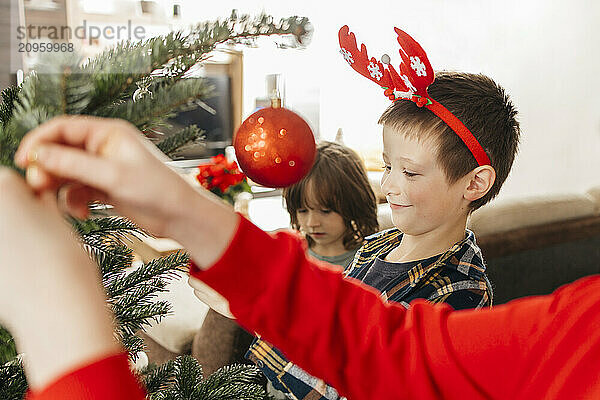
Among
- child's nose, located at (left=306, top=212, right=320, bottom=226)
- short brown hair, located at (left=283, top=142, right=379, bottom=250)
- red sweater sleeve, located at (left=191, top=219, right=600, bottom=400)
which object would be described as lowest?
child's nose, located at (left=306, top=212, right=320, bottom=226)

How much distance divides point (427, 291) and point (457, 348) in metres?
0.44

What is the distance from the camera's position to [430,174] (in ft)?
3.27

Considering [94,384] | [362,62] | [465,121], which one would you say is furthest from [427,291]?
[94,384]

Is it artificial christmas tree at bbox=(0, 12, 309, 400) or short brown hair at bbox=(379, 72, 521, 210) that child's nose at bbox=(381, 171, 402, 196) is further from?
artificial christmas tree at bbox=(0, 12, 309, 400)

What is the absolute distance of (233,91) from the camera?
6137 millimetres

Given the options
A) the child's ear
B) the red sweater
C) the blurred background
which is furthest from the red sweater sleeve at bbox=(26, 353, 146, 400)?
the blurred background

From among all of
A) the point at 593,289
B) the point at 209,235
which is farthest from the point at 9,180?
the point at 593,289

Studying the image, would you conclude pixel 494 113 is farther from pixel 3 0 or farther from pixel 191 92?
pixel 3 0

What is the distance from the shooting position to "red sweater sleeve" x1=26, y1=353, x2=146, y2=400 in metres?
0.23

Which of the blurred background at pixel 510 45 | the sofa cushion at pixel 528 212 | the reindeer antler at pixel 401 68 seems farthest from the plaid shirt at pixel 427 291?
the blurred background at pixel 510 45

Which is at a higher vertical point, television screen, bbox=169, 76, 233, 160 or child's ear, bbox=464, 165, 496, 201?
child's ear, bbox=464, 165, 496, 201

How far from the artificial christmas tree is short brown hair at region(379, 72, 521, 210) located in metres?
0.55

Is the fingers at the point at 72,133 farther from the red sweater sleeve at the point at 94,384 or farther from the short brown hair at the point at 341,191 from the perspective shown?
the short brown hair at the point at 341,191

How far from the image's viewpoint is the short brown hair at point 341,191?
4.98ft
